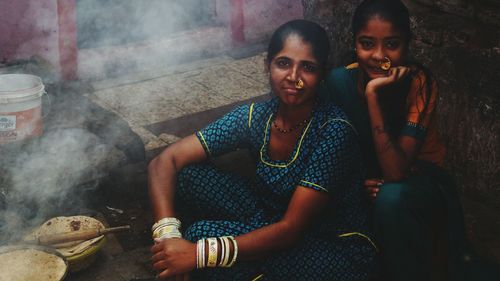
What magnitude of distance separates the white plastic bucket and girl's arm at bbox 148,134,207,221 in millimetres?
1591

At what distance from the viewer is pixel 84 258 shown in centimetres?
367

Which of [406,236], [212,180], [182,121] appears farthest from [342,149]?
[182,121]

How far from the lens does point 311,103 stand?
10.8 feet

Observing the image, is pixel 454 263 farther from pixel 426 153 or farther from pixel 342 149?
pixel 342 149

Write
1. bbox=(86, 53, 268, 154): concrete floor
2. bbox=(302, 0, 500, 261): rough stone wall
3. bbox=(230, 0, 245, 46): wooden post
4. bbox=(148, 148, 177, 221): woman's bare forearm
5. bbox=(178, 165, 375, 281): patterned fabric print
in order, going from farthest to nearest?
bbox=(230, 0, 245, 46): wooden post, bbox=(86, 53, 268, 154): concrete floor, bbox=(302, 0, 500, 261): rough stone wall, bbox=(148, 148, 177, 221): woman's bare forearm, bbox=(178, 165, 375, 281): patterned fabric print

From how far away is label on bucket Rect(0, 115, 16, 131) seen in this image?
4.57 m

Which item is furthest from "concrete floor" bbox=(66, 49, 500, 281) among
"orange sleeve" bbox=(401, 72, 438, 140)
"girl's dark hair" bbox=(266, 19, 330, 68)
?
"girl's dark hair" bbox=(266, 19, 330, 68)

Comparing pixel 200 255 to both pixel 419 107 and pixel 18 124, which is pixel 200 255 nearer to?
pixel 419 107

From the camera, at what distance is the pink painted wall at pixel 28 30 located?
20.9 ft

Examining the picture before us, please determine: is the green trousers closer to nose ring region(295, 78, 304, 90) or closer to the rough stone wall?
nose ring region(295, 78, 304, 90)

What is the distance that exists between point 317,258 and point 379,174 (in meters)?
0.65

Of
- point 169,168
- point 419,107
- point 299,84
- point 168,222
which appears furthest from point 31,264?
point 419,107

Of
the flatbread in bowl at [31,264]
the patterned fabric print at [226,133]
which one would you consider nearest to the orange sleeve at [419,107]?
the patterned fabric print at [226,133]

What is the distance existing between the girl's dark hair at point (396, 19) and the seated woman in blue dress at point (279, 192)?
317mm
